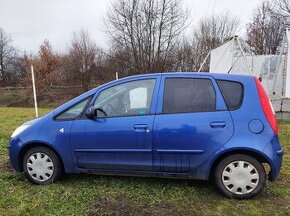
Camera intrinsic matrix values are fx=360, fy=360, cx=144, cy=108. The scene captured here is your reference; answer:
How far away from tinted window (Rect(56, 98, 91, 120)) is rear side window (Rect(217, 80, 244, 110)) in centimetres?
188

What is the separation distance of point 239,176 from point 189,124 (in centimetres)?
90

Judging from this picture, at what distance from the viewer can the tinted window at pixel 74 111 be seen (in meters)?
5.10

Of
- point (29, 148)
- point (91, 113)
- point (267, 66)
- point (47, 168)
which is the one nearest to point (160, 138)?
point (91, 113)

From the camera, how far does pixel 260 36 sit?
41.5 metres

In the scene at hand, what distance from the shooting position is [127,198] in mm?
4633

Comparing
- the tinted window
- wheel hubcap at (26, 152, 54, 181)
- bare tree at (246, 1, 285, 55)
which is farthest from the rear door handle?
bare tree at (246, 1, 285, 55)

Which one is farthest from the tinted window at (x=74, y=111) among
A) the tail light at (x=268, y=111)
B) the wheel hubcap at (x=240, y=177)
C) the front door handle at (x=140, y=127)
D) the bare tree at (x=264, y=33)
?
the bare tree at (x=264, y=33)

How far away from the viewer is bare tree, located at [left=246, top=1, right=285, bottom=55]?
4047cm

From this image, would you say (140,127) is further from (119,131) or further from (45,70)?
(45,70)

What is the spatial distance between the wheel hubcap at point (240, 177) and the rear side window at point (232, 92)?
2.42 feet

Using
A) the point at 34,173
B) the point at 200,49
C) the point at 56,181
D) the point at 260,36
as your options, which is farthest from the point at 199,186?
the point at 260,36

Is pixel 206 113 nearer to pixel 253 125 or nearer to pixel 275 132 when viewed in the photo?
pixel 253 125

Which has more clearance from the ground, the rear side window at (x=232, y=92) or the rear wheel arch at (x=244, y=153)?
the rear side window at (x=232, y=92)

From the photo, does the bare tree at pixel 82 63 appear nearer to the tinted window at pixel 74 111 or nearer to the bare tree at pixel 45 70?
the bare tree at pixel 45 70
